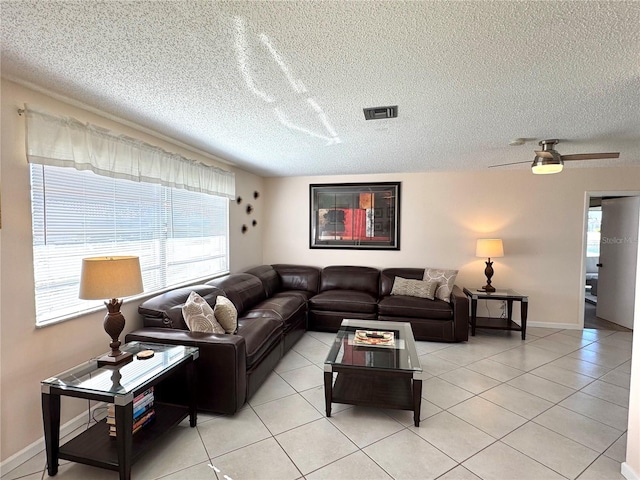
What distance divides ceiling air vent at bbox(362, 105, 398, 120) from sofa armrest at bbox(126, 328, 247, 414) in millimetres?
2000

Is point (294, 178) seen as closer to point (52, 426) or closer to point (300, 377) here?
point (300, 377)

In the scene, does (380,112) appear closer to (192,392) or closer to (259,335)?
(259,335)

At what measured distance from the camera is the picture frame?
5.08m

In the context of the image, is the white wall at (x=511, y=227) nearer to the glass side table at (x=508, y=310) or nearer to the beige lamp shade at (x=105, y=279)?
the glass side table at (x=508, y=310)

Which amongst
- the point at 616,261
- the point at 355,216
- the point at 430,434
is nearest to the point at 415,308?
the point at 355,216

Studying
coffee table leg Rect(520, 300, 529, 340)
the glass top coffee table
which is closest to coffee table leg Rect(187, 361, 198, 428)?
the glass top coffee table

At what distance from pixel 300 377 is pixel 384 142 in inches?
98.7

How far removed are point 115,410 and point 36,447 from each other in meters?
0.90

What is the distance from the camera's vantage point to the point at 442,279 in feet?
14.7

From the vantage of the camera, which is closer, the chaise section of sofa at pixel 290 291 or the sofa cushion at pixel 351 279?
the chaise section of sofa at pixel 290 291

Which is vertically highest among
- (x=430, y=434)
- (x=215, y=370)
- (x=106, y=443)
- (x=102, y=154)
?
(x=102, y=154)

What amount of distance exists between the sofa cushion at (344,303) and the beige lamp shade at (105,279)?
9.11ft

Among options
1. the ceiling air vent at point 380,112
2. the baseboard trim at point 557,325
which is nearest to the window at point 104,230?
the ceiling air vent at point 380,112

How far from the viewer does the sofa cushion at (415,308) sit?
4012mm
